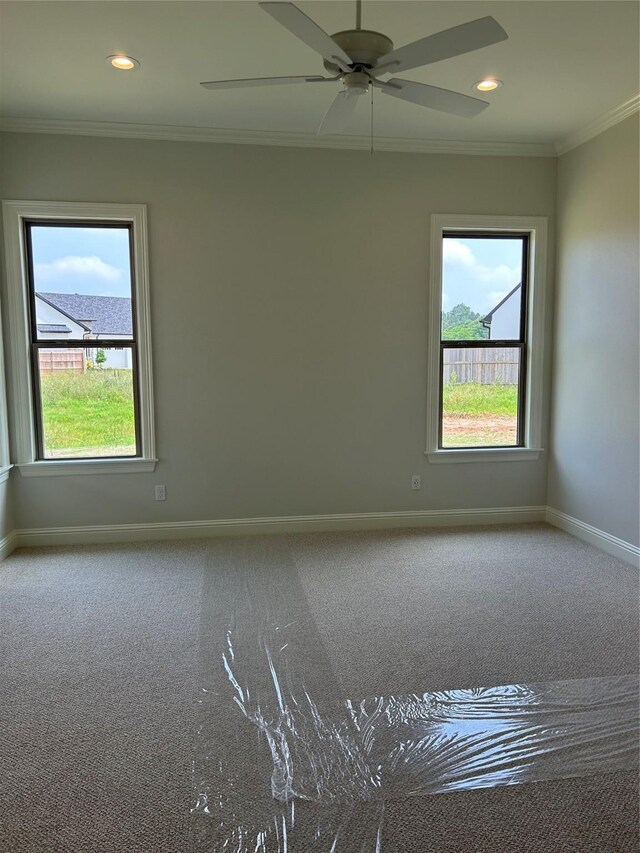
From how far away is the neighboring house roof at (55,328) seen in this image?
406cm

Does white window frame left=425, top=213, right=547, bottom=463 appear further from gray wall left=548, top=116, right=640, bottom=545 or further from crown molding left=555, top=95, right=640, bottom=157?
crown molding left=555, top=95, right=640, bottom=157

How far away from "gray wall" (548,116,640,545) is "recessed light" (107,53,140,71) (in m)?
3.06

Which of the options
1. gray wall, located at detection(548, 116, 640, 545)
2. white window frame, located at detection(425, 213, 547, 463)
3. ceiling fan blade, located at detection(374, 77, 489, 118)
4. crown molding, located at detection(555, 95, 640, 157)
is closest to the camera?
ceiling fan blade, located at detection(374, 77, 489, 118)

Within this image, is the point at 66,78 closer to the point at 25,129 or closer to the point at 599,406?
the point at 25,129

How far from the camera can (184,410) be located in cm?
421

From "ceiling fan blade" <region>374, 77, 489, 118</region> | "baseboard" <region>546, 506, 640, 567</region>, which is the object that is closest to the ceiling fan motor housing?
"ceiling fan blade" <region>374, 77, 489, 118</region>

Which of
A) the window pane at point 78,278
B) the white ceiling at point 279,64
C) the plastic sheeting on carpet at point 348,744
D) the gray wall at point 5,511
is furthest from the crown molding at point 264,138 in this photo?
the plastic sheeting on carpet at point 348,744

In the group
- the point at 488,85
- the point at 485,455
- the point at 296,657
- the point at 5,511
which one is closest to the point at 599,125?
the point at 488,85

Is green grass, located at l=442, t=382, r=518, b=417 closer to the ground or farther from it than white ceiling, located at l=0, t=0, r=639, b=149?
closer to the ground

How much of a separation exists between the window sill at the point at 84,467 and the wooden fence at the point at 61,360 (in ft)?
2.21

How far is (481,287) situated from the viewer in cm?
450

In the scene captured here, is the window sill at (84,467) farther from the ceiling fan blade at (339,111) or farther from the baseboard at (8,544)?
the ceiling fan blade at (339,111)

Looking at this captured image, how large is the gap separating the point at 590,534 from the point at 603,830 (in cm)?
279

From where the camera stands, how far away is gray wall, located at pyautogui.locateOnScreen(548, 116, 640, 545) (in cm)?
370
